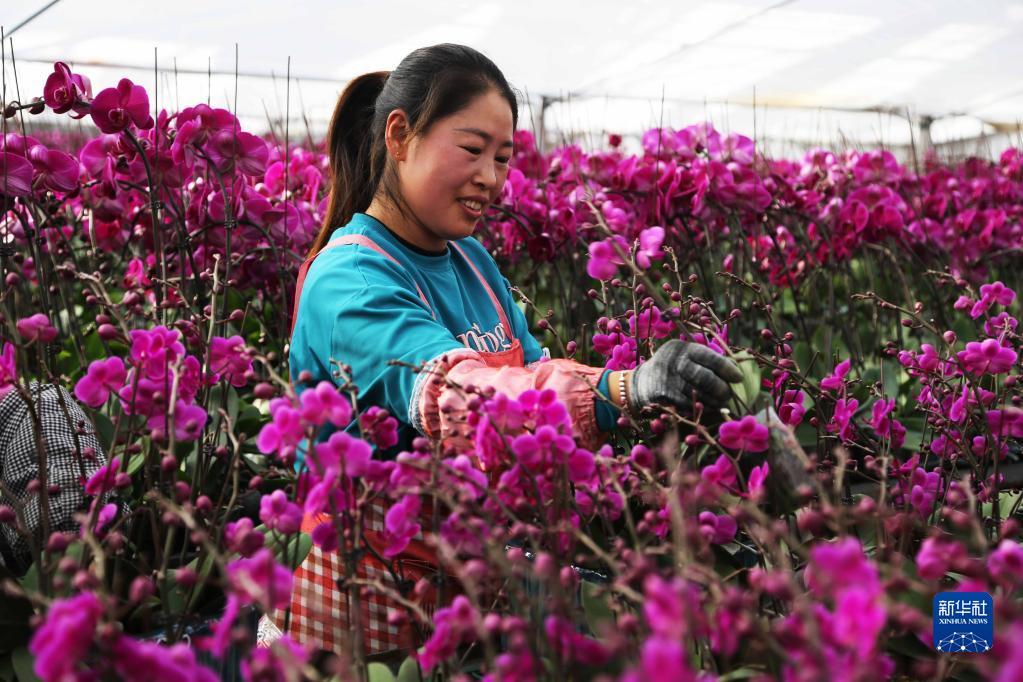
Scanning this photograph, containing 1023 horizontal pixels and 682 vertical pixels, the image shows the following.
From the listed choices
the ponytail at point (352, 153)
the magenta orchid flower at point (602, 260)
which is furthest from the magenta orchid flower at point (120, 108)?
the magenta orchid flower at point (602, 260)

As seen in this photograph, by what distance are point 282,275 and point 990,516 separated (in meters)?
1.21

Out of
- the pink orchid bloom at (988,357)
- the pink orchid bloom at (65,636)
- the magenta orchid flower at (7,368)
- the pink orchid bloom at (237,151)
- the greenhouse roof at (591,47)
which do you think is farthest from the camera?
the greenhouse roof at (591,47)

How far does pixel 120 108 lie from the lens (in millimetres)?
1337

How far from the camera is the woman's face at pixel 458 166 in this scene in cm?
129

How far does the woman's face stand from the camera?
4.24ft

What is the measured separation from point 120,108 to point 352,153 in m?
0.35

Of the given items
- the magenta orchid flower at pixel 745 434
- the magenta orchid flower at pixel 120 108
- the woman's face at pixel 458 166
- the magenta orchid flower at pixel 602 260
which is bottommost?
the magenta orchid flower at pixel 745 434

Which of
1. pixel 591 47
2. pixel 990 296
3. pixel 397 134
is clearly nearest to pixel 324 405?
pixel 397 134

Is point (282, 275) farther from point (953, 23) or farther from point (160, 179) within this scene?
point (953, 23)

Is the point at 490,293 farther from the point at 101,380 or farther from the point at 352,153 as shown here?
the point at 101,380

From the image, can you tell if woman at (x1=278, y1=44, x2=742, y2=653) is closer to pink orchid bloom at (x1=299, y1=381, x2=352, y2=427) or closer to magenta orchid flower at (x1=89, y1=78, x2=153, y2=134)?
pink orchid bloom at (x1=299, y1=381, x2=352, y2=427)

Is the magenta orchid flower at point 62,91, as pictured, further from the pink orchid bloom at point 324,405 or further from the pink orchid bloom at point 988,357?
the pink orchid bloom at point 988,357

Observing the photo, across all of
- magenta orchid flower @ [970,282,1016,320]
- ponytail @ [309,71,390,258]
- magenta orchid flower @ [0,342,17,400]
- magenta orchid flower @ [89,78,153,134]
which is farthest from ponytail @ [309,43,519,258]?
magenta orchid flower @ [970,282,1016,320]

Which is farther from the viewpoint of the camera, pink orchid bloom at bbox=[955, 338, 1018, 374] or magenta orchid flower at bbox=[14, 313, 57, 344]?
pink orchid bloom at bbox=[955, 338, 1018, 374]
